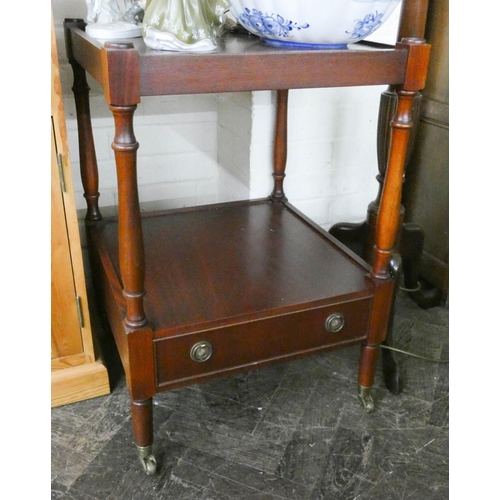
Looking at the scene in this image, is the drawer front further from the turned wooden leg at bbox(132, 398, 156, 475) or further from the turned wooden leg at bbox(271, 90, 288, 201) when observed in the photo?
the turned wooden leg at bbox(271, 90, 288, 201)

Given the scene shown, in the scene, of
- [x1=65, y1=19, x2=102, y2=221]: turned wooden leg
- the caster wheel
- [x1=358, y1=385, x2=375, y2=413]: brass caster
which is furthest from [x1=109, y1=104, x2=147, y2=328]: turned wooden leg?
[x1=358, y1=385, x2=375, y2=413]: brass caster

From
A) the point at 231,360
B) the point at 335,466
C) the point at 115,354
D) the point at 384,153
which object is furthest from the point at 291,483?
the point at 384,153

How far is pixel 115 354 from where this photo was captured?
1207 millimetres

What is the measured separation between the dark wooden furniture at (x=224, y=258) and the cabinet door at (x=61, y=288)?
7 cm

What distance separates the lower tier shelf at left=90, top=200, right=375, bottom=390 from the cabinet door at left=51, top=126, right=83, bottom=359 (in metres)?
0.06

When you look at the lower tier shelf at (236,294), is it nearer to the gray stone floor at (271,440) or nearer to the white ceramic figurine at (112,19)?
the gray stone floor at (271,440)

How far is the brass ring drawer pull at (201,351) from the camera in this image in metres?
0.83

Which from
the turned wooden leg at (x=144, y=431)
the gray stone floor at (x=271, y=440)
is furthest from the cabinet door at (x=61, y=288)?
the turned wooden leg at (x=144, y=431)

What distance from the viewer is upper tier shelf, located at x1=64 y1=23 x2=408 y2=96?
66 centimetres

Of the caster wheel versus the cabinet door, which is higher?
the cabinet door

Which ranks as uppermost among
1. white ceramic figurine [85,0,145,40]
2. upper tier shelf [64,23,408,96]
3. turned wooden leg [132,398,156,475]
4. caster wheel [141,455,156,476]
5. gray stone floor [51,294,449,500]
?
white ceramic figurine [85,0,145,40]

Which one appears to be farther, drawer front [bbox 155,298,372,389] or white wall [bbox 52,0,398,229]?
white wall [bbox 52,0,398,229]

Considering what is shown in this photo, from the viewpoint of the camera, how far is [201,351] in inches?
33.0

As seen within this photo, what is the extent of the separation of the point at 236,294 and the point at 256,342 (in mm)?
89
